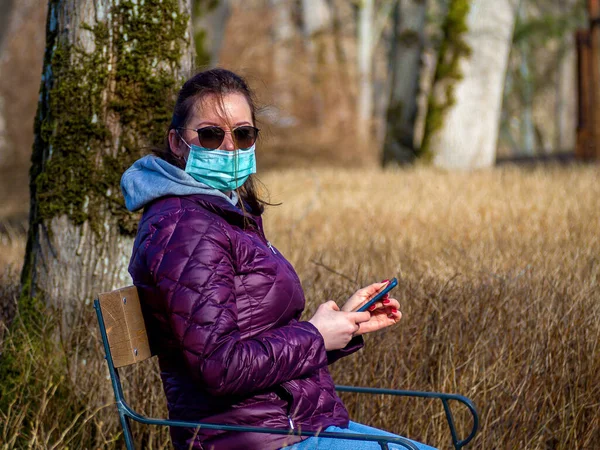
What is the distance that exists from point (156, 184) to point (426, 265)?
8.26 feet

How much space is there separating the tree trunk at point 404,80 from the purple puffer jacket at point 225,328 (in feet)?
36.2

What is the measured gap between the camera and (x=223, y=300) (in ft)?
7.26

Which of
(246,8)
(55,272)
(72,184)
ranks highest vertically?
(246,8)

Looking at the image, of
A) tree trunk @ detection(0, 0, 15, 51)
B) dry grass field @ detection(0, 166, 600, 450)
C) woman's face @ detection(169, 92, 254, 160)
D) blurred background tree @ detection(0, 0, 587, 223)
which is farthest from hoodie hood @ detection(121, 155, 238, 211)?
tree trunk @ detection(0, 0, 15, 51)

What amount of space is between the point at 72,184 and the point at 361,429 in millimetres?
1904

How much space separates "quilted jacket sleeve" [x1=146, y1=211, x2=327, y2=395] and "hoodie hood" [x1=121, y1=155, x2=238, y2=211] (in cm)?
12

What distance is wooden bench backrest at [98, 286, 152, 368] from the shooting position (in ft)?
7.84

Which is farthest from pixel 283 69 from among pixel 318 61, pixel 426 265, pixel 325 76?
pixel 426 265

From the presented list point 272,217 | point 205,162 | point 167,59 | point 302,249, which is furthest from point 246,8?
point 205,162

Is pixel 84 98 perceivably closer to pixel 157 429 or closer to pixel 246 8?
pixel 157 429

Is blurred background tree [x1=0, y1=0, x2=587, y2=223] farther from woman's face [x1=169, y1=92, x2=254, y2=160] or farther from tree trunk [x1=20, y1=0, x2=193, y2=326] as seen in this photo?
A: woman's face [x1=169, y1=92, x2=254, y2=160]

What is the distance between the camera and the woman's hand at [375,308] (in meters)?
2.53

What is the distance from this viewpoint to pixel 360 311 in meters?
2.50

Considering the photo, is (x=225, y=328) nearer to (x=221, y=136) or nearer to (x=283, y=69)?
(x=221, y=136)
